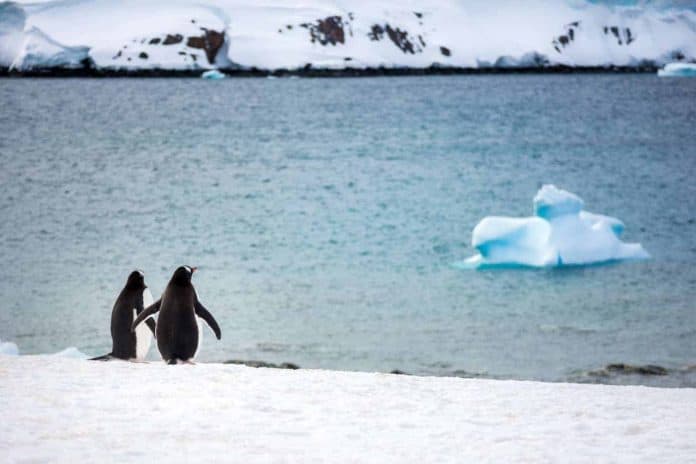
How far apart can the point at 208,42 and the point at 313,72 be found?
10492 millimetres

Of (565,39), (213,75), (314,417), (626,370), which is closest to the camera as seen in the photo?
(314,417)

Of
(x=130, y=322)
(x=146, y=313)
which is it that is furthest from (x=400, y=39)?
(x=146, y=313)

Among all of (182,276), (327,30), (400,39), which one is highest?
(327,30)

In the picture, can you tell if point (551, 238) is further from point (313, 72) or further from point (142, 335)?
point (313, 72)

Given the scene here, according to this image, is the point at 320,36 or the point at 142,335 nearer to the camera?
the point at 142,335

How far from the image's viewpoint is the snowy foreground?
14.6 ft

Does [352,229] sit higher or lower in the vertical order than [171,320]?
lower

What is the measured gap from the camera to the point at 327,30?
119062 mm

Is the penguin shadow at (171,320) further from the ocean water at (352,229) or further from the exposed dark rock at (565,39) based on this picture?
the exposed dark rock at (565,39)

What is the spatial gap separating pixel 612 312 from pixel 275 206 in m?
14.4

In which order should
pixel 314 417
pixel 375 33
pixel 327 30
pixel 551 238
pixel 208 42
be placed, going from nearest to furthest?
pixel 314 417 < pixel 551 238 < pixel 208 42 < pixel 327 30 < pixel 375 33

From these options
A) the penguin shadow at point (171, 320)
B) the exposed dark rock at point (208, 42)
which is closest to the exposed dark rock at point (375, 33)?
the exposed dark rock at point (208, 42)

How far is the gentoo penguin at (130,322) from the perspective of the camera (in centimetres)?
773

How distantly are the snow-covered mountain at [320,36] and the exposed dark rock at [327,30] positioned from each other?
0.34 ft
